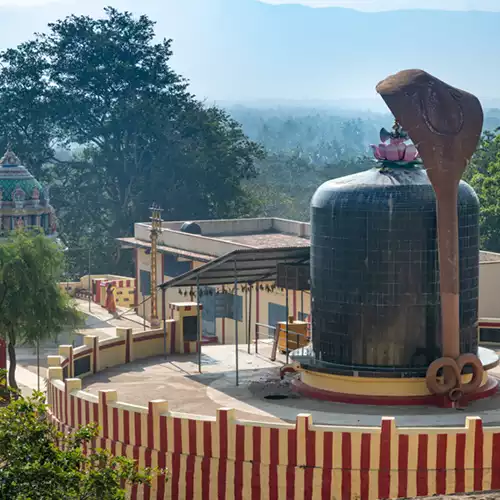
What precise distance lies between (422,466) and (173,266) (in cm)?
3811

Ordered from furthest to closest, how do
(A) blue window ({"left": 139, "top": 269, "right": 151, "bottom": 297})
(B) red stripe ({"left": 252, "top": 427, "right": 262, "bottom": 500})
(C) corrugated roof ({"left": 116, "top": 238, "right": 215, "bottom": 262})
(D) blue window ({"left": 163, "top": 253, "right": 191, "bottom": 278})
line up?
(A) blue window ({"left": 139, "top": 269, "right": 151, "bottom": 297}) < (D) blue window ({"left": 163, "top": 253, "right": 191, "bottom": 278}) < (C) corrugated roof ({"left": 116, "top": 238, "right": 215, "bottom": 262}) < (B) red stripe ({"left": 252, "top": 427, "right": 262, "bottom": 500})

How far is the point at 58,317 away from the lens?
45.7 metres

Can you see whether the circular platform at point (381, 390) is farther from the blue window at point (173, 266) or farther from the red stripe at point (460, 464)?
the blue window at point (173, 266)

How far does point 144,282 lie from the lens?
231 ft

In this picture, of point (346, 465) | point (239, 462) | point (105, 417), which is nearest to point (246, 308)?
point (105, 417)

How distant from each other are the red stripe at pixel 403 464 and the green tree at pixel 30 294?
18674 mm

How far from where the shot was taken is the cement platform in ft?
101

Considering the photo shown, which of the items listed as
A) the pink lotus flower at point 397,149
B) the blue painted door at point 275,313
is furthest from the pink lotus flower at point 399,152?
the blue painted door at point 275,313

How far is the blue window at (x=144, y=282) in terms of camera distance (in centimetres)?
6969

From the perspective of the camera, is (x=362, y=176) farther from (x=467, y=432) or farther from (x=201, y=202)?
(x=201, y=202)

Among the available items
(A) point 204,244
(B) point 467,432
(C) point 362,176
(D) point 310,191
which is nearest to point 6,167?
(A) point 204,244

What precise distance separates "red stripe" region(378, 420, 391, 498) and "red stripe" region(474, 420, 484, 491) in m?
1.66

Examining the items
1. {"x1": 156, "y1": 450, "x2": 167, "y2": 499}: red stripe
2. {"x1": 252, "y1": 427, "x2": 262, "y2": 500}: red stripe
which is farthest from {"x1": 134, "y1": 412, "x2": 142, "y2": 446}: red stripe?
{"x1": 252, "y1": 427, "x2": 262, "y2": 500}: red stripe

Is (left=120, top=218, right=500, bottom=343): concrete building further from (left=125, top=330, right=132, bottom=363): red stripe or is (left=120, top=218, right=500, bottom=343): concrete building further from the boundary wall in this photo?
the boundary wall
